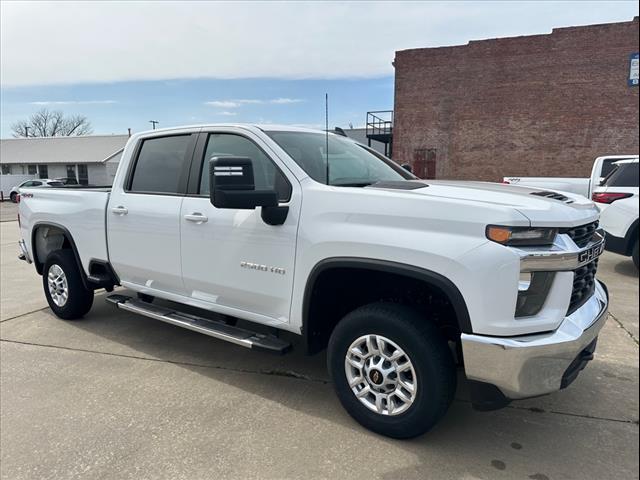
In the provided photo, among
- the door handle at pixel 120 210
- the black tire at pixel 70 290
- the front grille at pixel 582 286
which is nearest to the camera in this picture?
the front grille at pixel 582 286

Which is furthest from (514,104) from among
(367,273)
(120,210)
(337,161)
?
(367,273)

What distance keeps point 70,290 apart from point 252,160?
2970 millimetres

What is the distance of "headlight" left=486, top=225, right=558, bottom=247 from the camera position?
252cm

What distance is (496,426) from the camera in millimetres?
3299

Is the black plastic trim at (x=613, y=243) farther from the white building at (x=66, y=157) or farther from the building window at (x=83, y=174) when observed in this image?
the building window at (x=83, y=174)

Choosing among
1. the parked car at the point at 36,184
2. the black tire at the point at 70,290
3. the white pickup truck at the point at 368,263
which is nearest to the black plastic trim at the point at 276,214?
the white pickup truck at the point at 368,263

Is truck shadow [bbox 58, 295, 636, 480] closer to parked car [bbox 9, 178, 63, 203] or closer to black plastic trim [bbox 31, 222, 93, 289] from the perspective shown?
black plastic trim [bbox 31, 222, 93, 289]

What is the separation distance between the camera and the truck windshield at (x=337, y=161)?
11.6 ft

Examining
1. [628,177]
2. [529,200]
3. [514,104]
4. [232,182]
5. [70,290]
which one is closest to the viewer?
[628,177]

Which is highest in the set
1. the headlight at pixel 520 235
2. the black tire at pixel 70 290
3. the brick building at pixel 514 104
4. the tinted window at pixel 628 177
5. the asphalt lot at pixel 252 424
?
the brick building at pixel 514 104

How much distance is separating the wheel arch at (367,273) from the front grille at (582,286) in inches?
23.8

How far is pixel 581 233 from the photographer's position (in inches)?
109

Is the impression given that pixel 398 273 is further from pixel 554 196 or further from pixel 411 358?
pixel 554 196

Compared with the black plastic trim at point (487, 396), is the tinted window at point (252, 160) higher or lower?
higher
